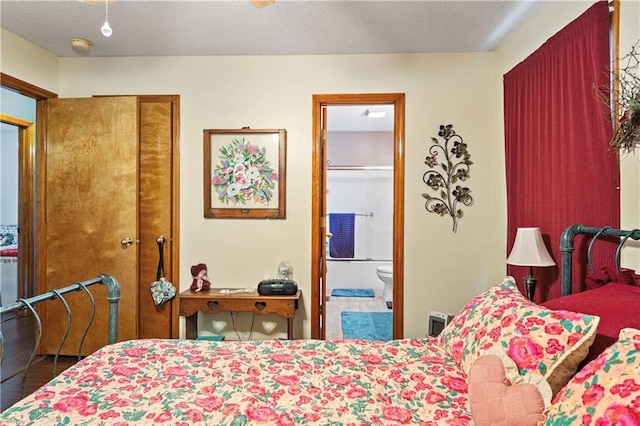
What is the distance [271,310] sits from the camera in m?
2.78

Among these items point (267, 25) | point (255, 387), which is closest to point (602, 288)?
Answer: point (255, 387)

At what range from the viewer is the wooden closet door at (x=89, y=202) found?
9.80 feet

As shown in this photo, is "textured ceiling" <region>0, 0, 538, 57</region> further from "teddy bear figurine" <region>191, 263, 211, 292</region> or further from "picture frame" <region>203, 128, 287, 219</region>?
"teddy bear figurine" <region>191, 263, 211, 292</region>

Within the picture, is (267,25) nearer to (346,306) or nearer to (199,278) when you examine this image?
(199,278)

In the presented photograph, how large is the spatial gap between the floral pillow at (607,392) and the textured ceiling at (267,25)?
2114 millimetres

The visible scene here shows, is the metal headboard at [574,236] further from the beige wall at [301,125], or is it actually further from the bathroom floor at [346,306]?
the bathroom floor at [346,306]

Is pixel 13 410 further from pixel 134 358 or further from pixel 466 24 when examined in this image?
pixel 466 24

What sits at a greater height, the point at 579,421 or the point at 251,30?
the point at 251,30

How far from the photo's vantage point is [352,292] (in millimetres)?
5473

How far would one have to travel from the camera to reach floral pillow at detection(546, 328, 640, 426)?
79 cm

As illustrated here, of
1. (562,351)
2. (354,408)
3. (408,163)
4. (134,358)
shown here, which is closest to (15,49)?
(134,358)

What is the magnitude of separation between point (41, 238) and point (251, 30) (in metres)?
2.40

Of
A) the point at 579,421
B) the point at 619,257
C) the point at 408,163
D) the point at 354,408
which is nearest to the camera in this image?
the point at 579,421

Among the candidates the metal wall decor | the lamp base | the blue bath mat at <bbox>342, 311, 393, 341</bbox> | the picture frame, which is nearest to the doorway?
the picture frame
